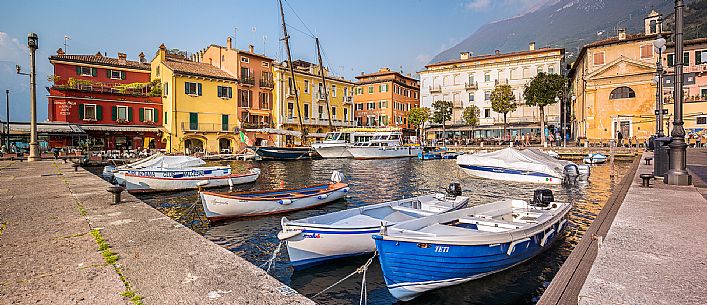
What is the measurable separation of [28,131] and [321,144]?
2835 cm

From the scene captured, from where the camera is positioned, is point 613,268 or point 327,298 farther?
point 327,298

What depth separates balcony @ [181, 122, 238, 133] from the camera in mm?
43625

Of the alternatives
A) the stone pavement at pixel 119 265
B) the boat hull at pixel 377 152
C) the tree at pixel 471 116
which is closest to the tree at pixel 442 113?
the tree at pixel 471 116

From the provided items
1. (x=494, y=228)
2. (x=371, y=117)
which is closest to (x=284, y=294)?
(x=494, y=228)

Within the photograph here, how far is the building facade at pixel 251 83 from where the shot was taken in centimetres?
4966

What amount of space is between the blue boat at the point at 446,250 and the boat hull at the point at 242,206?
271 inches

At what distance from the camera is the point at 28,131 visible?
1398 inches

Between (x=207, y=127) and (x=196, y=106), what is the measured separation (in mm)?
2708

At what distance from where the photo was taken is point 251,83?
166 feet

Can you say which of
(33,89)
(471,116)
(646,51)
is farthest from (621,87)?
(33,89)

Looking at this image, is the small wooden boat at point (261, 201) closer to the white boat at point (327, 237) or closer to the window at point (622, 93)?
the white boat at point (327, 237)

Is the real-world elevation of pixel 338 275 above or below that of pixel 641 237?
below

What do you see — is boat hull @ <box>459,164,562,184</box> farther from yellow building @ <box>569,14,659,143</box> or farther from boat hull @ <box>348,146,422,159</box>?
yellow building @ <box>569,14,659,143</box>

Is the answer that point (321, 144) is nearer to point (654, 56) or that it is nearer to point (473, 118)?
point (473, 118)
